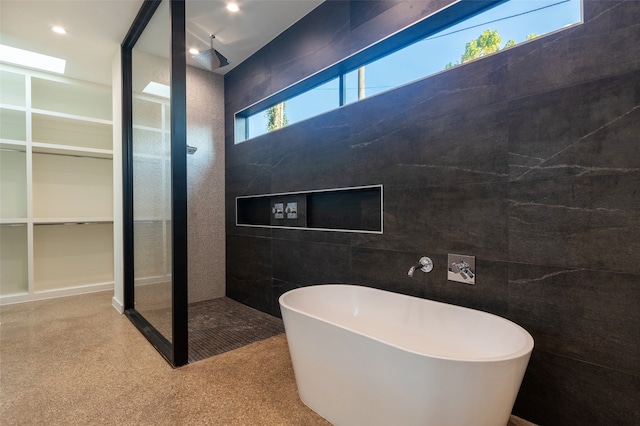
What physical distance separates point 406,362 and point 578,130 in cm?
128

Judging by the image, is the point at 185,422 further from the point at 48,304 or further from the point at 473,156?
the point at 48,304

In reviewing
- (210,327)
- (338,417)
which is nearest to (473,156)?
(338,417)

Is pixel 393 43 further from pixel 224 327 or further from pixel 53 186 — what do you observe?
pixel 53 186

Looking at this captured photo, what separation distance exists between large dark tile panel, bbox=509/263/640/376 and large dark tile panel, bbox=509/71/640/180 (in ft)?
1.55

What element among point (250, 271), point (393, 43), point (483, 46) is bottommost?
point (250, 271)

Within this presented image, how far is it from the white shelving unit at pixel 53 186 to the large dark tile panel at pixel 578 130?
4403 millimetres

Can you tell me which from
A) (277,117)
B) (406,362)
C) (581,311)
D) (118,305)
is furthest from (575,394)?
(118,305)

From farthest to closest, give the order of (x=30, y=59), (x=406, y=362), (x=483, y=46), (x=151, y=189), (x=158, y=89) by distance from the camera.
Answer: (x=30, y=59), (x=151, y=189), (x=158, y=89), (x=483, y=46), (x=406, y=362)

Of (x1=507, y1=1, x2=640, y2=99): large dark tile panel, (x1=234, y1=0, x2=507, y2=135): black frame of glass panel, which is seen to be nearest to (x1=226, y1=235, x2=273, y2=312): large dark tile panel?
(x1=234, y1=0, x2=507, y2=135): black frame of glass panel

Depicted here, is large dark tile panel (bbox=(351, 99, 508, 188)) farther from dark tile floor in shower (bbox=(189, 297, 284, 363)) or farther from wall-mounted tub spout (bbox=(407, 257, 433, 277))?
dark tile floor in shower (bbox=(189, 297, 284, 363))

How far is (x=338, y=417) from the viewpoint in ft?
4.82

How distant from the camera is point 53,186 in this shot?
3.69 m

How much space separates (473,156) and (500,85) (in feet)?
1.26

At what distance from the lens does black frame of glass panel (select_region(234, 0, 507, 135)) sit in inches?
70.3
